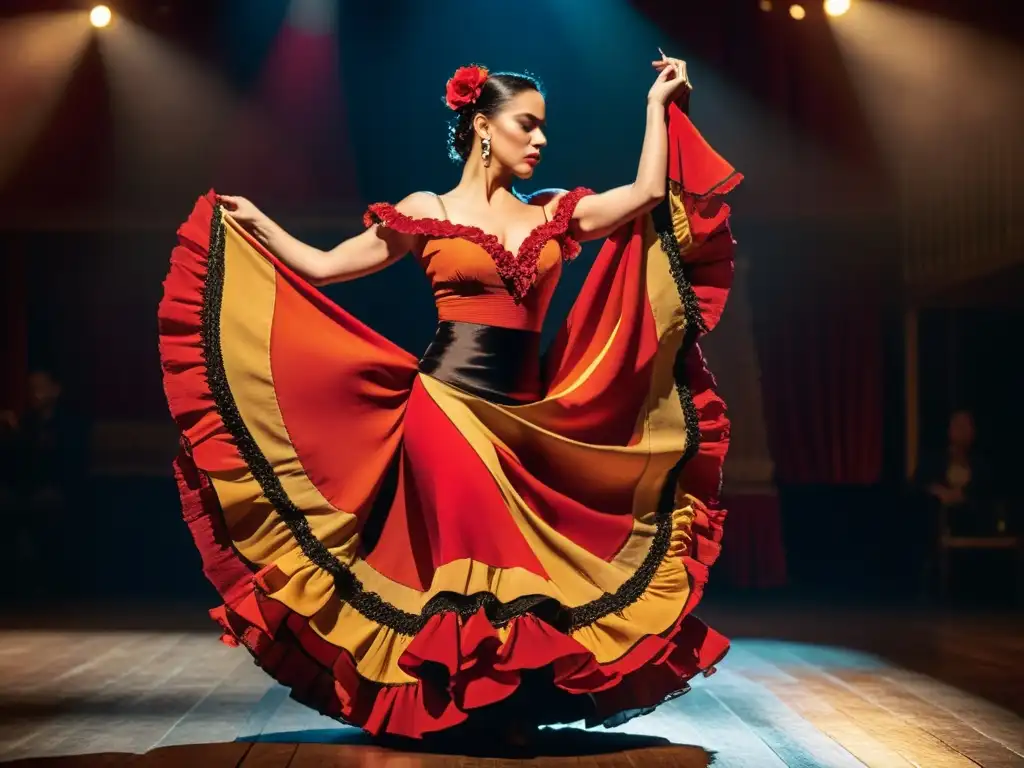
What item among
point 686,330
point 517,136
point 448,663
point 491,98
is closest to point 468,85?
point 491,98

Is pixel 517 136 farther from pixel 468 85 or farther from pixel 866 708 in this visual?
pixel 866 708

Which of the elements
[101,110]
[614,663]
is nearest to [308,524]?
[614,663]

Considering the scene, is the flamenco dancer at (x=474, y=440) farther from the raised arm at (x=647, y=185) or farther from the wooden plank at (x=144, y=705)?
the wooden plank at (x=144, y=705)

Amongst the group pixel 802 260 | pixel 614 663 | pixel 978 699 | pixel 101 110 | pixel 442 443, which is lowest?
pixel 978 699

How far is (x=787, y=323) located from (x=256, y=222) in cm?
392

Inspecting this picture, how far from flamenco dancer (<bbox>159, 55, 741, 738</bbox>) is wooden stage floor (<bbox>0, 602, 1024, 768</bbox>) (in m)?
0.14

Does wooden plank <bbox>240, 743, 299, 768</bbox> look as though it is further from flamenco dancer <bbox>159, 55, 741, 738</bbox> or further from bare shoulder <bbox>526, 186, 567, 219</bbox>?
bare shoulder <bbox>526, 186, 567, 219</bbox>

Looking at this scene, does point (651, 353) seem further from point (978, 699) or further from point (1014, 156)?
point (1014, 156)

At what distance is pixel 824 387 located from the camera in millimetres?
6137

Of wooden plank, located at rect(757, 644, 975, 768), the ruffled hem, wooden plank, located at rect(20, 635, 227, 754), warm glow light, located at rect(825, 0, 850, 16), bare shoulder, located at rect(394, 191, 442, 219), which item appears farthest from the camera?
warm glow light, located at rect(825, 0, 850, 16)

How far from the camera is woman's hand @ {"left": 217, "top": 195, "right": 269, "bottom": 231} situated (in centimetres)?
271

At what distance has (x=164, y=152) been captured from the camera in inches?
217

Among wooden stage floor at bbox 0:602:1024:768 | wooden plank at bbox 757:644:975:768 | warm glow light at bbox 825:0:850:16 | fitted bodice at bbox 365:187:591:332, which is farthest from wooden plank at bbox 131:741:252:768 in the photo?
warm glow light at bbox 825:0:850:16

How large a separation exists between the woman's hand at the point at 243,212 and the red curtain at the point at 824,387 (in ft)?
12.5
